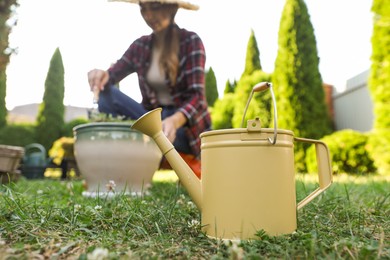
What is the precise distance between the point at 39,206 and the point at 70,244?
57cm

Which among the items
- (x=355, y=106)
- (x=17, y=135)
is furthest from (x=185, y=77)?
(x=17, y=135)

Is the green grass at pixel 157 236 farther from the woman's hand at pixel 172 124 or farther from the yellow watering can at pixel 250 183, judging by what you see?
the woman's hand at pixel 172 124

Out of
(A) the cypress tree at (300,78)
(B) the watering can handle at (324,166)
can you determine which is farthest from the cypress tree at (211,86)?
(B) the watering can handle at (324,166)

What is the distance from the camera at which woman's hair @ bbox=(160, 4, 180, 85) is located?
2756mm

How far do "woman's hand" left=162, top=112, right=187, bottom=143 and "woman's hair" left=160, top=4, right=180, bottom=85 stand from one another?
16.8 inches

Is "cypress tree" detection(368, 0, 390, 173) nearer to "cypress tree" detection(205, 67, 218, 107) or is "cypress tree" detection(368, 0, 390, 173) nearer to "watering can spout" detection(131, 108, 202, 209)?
"watering can spout" detection(131, 108, 202, 209)

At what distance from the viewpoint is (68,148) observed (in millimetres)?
6418

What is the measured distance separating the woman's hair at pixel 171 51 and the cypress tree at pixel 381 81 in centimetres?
353

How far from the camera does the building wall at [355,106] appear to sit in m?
7.79

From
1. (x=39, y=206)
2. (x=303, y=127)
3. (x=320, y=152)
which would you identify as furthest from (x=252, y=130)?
(x=303, y=127)

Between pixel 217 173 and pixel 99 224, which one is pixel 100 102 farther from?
pixel 217 173

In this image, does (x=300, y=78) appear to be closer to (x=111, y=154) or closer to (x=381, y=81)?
(x=381, y=81)

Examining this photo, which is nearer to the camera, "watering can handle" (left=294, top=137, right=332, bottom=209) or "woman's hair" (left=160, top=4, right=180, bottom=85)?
"watering can handle" (left=294, top=137, right=332, bottom=209)

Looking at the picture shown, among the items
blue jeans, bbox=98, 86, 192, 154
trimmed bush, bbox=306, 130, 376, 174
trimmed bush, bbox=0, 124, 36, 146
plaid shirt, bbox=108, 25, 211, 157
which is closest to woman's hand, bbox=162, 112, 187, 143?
plaid shirt, bbox=108, 25, 211, 157
